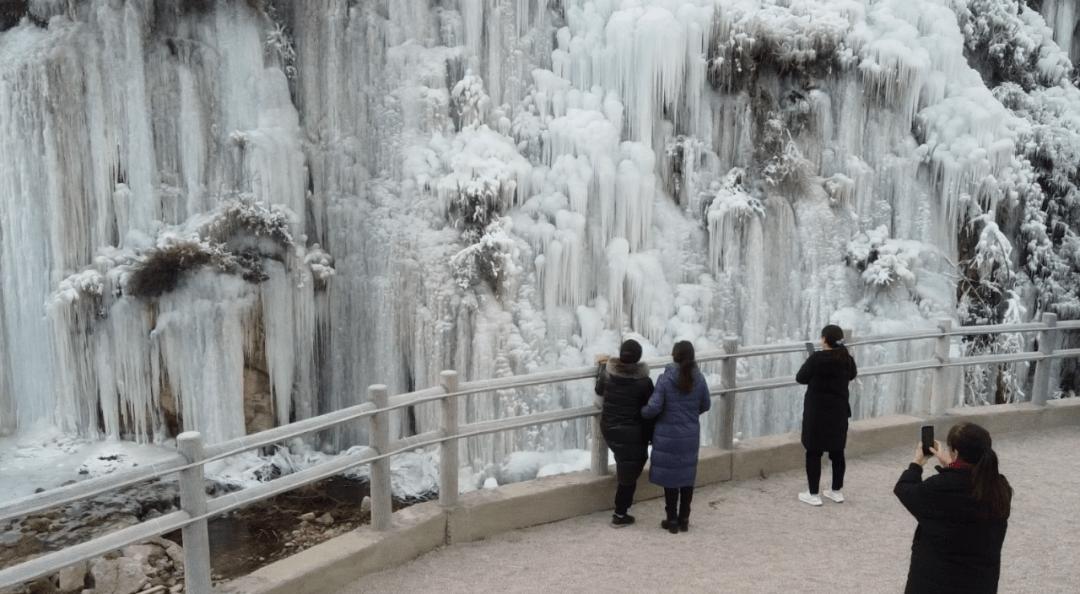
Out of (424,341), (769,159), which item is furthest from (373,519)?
(769,159)

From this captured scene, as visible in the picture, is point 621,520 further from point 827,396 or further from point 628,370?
point 827,396

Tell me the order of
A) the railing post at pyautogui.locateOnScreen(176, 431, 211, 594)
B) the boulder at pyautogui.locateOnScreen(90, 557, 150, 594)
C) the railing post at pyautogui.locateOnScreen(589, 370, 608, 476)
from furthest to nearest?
the boulder at pyautogui.locateOnScreen(90, 557, 150, 594) < the railing post at pyautogui.locateOnScreen(589, 370, 608, 476) < the railing post at pyautogui.locateOnScreen(176, 431, 211, 594)

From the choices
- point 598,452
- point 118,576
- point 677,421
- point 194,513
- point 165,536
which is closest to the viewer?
point 194,513

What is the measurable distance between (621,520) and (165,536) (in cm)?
639

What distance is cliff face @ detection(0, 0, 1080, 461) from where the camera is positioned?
38.7ft

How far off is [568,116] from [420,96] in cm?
221

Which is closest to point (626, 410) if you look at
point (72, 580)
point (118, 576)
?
point (118, 576)

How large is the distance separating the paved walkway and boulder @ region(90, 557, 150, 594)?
470 centimetres

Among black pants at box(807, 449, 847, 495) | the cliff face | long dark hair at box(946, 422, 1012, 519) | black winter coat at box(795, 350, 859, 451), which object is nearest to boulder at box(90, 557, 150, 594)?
the cliff face

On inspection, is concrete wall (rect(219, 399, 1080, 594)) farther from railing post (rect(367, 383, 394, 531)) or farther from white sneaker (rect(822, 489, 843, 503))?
white sneaker (rect(822, 489, 843, 503))

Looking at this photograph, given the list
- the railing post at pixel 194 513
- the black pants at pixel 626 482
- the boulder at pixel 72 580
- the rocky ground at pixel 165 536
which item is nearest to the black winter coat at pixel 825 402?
the black pants at pixel 626 482

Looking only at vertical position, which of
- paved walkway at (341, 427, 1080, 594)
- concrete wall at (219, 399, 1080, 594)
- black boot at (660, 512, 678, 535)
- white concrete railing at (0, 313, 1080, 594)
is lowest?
paved walkway at (341, 427, 1080, 594)

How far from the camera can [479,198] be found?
38.7 ft

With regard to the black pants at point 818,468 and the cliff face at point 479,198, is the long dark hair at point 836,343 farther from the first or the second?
the cliff face at point 479,198
